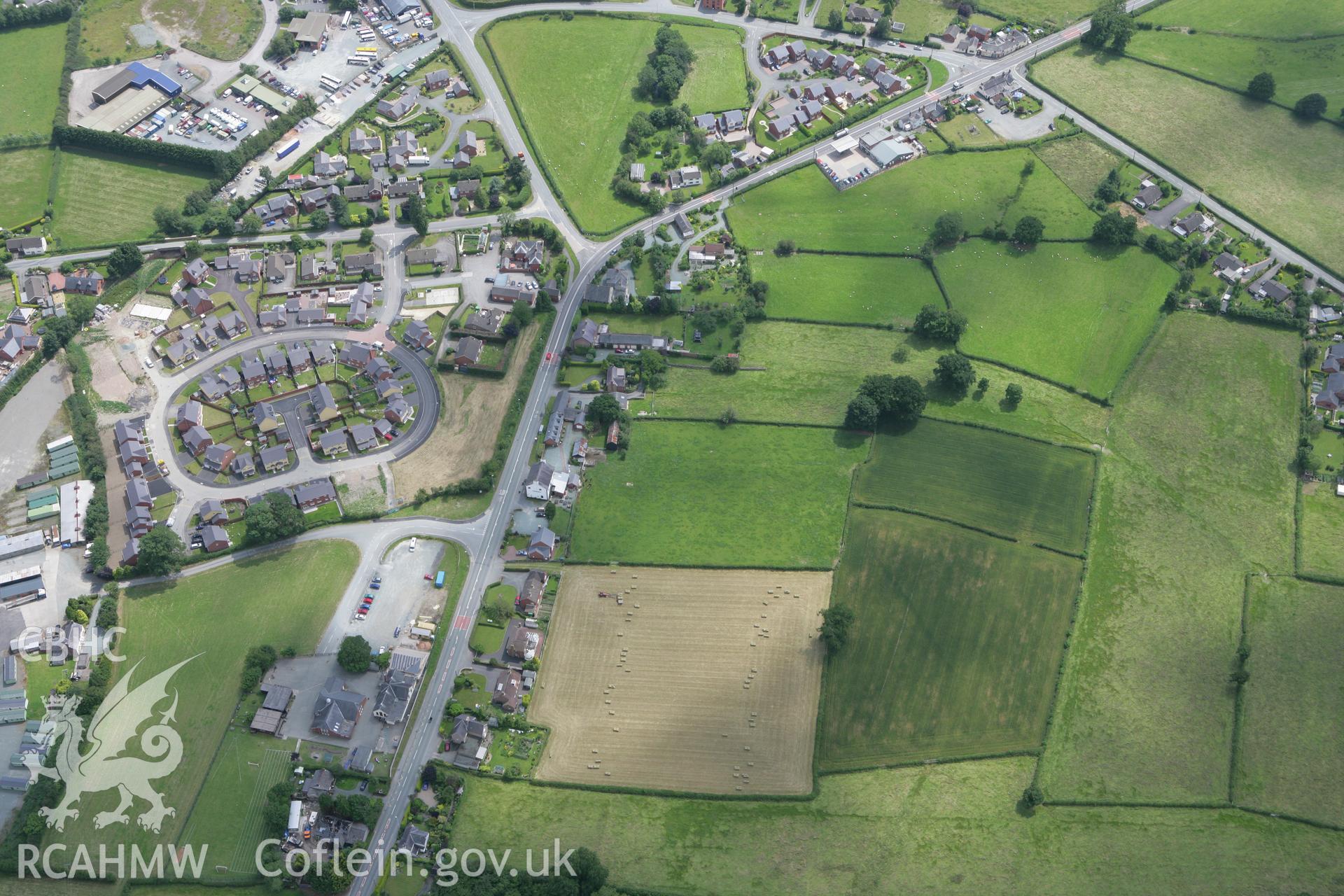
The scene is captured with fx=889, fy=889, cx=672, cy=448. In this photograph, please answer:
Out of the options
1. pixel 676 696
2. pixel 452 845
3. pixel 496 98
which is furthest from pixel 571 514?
pixel 496 98

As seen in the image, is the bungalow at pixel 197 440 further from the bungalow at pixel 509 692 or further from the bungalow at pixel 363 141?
the bungalow at pixel 363 141

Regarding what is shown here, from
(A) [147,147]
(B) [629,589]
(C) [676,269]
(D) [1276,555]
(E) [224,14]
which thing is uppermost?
(E) [224,14]

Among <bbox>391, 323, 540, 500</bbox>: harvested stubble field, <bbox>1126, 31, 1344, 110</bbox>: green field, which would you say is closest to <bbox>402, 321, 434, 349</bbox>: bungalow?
<bbox>391, 323, 540, 500</bbox>: harvested stubble field

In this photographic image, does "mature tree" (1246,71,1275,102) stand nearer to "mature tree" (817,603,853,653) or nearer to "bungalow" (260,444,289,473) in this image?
"mature tree" (817,603,853,653)

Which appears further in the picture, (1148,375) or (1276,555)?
(1148,375)

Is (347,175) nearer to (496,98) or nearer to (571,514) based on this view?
(496,98)

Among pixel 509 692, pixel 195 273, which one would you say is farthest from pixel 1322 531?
pixel 195 273
